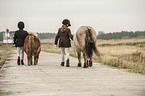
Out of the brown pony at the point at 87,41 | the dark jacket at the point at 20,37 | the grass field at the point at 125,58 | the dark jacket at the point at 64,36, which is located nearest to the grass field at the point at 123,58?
the grass field at the point at 125,58

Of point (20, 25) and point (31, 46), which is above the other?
point (20, 25)

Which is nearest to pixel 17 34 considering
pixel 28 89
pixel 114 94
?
pixel 28 89

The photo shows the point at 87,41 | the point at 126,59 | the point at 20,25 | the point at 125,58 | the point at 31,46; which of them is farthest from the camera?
the point at 125,58

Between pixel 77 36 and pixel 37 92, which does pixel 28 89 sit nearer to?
pixel 37 92

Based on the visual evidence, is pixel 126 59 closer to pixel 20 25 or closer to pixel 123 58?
pixel 123 58

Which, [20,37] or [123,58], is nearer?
[20,37]

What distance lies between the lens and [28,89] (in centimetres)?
635

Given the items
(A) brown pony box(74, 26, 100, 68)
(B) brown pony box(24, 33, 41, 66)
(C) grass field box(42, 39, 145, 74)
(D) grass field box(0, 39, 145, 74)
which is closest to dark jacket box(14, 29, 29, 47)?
(B) brown pony box(24, 33, 41, 66)

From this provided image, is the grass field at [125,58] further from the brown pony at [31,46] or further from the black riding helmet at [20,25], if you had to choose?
the black riding helmet at [20,25]

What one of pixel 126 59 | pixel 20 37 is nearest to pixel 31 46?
pixel 20 37

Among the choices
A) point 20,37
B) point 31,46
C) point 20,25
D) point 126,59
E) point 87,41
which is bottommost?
point 126,59

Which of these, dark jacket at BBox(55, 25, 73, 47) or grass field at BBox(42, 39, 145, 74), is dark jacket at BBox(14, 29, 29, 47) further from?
grass field at BBox(42, 39, 145, 74)

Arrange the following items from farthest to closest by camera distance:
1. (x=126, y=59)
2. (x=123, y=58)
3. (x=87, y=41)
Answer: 1. (x=123, y=58)
2. (x=126, y=59)
3. (x=87, y=41)

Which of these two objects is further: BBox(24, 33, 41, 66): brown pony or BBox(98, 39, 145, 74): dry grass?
BBox(24, 33, 41, 66): brown pony
